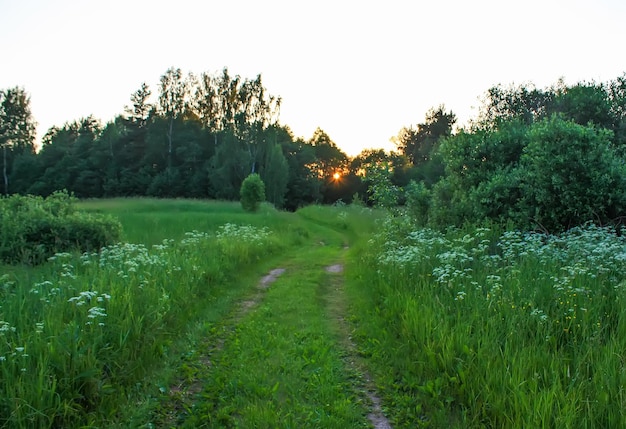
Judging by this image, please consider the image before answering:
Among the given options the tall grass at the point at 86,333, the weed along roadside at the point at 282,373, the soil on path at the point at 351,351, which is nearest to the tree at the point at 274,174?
the soil on path at the point at 351,351

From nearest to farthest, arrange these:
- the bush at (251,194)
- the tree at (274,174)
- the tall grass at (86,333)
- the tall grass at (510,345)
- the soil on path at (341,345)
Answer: the tall grass at (510,345), the tall grass at (86,333), the soil on path at (341,345), the bush at (251,194), the tree at (274,174)

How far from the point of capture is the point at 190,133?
58.5 meters

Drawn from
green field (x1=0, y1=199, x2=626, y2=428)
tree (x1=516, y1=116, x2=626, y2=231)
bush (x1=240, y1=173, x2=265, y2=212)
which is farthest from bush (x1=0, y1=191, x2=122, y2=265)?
bush (x1=240, y1=173, x2=265, y2=212)

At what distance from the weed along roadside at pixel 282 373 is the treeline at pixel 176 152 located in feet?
142

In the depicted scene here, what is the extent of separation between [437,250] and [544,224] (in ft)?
11.5

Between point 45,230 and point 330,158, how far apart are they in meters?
65.8

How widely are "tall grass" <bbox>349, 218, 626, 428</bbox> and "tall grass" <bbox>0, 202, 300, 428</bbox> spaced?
2982 millimetres

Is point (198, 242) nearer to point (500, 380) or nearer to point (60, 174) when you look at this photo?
point (500, 380)

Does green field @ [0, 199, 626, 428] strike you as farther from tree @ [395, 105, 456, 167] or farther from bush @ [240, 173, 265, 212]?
tree @ [395, 105, 456, 167]

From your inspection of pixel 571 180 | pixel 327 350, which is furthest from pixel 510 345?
pixel 571 180

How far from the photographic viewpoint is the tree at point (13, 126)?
53.1 metres

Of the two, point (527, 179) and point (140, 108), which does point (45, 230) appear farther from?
point (140, 108)

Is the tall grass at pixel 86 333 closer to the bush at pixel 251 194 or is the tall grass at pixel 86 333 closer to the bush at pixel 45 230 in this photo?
the bush at pixel 45 230

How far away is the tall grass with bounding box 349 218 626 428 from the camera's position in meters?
3.26
